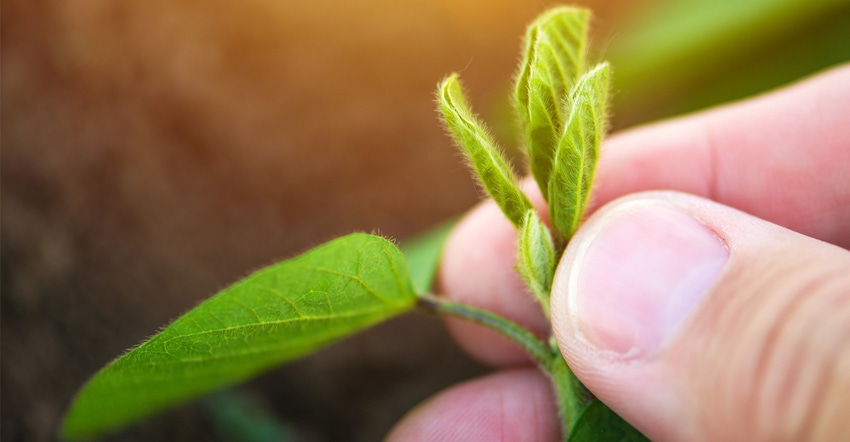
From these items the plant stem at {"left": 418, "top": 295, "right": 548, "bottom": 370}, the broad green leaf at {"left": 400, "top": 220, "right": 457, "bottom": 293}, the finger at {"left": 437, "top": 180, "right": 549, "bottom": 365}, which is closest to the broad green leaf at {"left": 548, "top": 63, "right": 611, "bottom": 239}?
the plant stem at {"left": 418, "top": 295, "right": 548, "bottom": 370}

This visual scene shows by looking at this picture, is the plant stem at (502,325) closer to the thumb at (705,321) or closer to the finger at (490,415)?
the thumb at (705,321)

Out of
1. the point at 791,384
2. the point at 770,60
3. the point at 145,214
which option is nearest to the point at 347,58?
the point at 145,214

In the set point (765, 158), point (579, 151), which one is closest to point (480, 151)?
point (579, 151)

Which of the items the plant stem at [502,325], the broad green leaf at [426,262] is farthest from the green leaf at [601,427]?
the broad green leaf at [426,262]

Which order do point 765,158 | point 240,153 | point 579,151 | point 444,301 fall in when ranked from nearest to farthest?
point 579,151 → point 444,301 → point 765,158 → point 240,153

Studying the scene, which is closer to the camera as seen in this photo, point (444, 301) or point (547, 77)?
point (547, 77)

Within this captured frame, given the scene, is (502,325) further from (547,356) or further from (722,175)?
(722,175)
